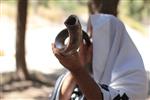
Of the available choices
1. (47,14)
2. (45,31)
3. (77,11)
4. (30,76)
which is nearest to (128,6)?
(77,11)

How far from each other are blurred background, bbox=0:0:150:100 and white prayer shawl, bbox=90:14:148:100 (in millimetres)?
132

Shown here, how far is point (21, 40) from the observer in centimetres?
1106

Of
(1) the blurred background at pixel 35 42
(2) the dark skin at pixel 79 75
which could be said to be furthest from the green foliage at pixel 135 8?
(2) the dark skin at pixel 79 75

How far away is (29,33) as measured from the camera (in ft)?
80.0

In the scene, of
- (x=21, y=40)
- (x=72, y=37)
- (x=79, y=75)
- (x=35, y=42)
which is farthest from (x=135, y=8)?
(x=72, y=37)

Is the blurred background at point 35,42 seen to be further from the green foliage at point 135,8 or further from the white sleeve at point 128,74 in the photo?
the white sleeve at point 128,74

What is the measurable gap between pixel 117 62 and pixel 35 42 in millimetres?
19742

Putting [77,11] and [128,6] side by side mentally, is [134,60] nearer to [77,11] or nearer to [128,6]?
[77,11]

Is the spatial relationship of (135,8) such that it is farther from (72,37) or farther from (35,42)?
(72,37)

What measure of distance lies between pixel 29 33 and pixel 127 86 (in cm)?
2237

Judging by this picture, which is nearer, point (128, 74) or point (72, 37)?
point (72, 37)

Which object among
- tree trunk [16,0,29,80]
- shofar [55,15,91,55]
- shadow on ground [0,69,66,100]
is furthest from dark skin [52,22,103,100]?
tree trunk [16,0,29,80]

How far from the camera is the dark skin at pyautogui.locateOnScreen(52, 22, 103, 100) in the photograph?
177 centimetres

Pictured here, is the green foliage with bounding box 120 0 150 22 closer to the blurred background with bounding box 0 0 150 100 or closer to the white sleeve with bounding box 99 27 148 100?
the blurred background with bounding box 0 0 150 100
